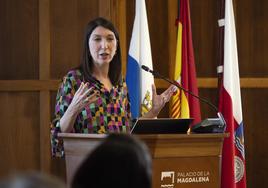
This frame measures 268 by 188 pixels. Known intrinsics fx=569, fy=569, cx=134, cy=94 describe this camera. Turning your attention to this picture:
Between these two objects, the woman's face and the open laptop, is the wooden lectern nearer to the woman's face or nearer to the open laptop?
the open laptop

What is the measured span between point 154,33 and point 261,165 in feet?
4.78

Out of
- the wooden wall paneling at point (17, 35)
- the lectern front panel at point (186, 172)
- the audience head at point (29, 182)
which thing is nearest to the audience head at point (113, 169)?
Result: the audience head at point (29, 182)

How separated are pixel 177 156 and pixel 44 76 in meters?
1.99

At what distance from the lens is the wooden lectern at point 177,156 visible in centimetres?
244

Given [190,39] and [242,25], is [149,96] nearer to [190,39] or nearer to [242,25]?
[190,39]

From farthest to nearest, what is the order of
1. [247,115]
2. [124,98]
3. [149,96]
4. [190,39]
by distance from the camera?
[247,115], [190,39], [149,96], [124,98]

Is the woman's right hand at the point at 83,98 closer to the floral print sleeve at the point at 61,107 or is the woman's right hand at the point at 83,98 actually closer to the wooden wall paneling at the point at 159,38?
the floral print sleeve at the point at 61,107

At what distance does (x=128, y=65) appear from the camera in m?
4.23

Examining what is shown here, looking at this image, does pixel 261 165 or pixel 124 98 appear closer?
pixel 124 98

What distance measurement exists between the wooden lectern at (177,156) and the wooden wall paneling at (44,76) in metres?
1.66

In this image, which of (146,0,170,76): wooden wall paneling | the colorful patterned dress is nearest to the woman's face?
the colorful patterned dress

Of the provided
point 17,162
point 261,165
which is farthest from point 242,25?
point 17,162

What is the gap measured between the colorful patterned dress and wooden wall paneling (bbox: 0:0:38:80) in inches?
59.7

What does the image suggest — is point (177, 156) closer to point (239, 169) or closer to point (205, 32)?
point (239, 169)
